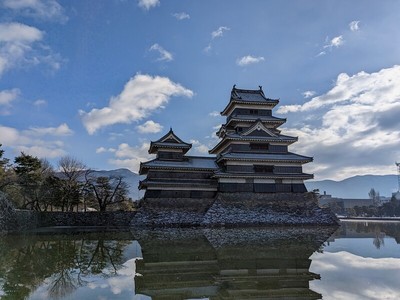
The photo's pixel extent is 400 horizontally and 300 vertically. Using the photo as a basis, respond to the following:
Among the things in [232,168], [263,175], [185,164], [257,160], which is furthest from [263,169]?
[185,164]

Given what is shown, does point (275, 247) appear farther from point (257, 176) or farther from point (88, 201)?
point (88, 201)

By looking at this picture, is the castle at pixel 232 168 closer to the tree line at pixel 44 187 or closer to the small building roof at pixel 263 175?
the small building roof at pixel 263 175

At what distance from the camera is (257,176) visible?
91.3 feet

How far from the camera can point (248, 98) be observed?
32781 millimetres

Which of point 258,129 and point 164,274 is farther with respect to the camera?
point 258,129

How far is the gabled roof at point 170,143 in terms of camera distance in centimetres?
2897

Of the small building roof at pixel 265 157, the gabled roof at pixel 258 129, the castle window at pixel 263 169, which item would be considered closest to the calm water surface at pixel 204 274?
the small building roof at pixel 265 157

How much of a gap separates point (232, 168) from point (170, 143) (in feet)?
19.4

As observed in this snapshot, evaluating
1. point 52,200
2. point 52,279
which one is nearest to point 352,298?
point 52,279

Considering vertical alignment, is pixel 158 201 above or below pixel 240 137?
below

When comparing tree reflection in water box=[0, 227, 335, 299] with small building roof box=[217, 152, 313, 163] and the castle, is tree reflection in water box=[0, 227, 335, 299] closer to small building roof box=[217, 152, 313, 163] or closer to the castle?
the castle

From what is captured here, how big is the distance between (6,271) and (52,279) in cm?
171

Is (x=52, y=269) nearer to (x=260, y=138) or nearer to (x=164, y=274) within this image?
(x=164, y=274)

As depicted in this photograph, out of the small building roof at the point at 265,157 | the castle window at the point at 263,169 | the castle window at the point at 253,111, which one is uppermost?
the castle window at the point at 253,111
